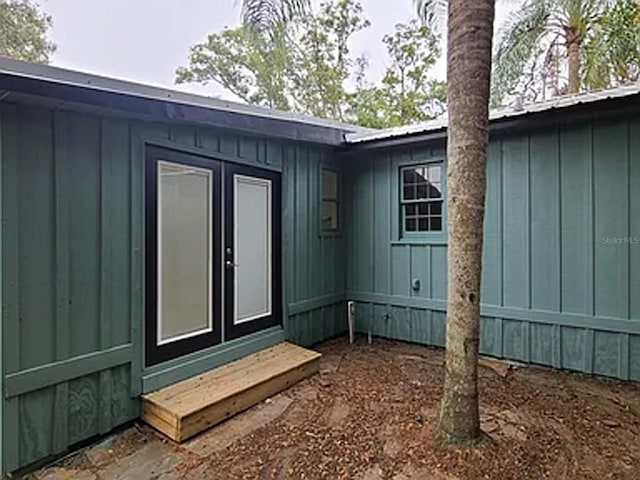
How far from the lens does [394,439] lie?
2887 mm

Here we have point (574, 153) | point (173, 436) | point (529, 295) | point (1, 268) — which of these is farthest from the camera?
point (529, 295)

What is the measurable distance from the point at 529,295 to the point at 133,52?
1595cm

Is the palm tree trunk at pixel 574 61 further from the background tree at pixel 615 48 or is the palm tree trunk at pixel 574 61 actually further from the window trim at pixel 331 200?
the window trim at pixel 331 200

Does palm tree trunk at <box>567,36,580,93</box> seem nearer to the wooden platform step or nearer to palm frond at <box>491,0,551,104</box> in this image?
palm frond at <box>491,0,551,104</box>

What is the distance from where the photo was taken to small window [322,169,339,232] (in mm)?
5500

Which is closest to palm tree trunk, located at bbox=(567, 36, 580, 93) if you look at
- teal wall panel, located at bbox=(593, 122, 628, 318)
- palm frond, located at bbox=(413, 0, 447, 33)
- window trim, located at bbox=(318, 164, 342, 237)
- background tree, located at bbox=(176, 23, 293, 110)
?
palm frond, located at bbox=(413, 0, 447, 33)

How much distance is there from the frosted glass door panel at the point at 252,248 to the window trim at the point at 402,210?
170cm

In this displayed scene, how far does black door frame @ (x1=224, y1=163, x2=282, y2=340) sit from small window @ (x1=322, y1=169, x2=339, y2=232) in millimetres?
914

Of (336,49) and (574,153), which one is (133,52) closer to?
(336,49)

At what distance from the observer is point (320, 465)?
2607 millimetres

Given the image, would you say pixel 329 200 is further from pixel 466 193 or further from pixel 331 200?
pixel 466 193

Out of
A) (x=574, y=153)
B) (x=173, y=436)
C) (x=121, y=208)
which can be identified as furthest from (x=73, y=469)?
(x=574, y=153)

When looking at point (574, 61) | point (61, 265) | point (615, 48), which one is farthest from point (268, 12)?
point (574, 61)

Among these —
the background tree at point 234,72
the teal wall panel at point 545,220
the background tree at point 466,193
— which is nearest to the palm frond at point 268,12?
the background tree at point 466,193
